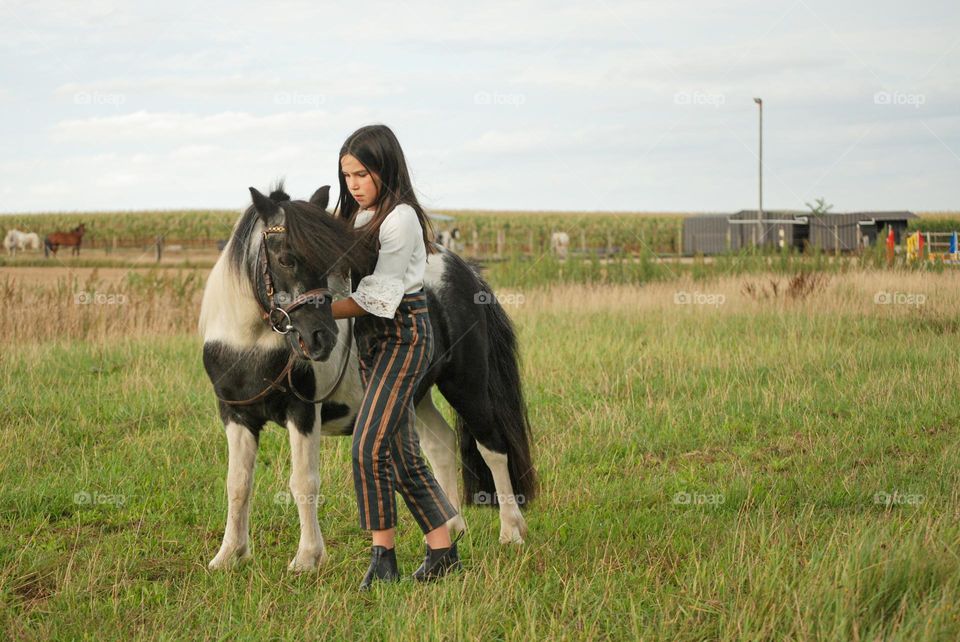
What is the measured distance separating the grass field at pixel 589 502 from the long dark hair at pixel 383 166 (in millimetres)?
1612

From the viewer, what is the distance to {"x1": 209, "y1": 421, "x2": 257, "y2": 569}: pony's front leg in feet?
14.0

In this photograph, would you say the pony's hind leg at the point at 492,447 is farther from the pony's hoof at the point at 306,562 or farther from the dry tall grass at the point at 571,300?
the dry tall grass at the point at 571,300

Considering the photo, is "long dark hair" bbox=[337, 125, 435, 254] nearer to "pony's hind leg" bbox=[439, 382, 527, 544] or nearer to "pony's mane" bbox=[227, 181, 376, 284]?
"pony's mane" bbox=[227, 181, 376, 284]

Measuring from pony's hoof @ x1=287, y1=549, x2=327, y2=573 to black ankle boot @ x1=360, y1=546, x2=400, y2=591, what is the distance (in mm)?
477

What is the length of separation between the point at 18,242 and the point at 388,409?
43064 millimetres

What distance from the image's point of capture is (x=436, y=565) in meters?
3.90

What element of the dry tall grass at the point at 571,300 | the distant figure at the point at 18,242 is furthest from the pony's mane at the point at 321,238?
the distant figure at the point at 18,242

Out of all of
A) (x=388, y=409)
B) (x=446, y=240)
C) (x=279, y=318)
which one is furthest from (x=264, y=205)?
(x=446, y=240)

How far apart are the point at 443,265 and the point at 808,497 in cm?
263

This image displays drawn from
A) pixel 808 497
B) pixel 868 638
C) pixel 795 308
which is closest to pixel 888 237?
pixel 795 308

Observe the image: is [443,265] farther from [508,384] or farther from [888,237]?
[888,237]

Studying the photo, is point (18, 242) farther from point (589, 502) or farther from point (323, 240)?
point (323, 240)

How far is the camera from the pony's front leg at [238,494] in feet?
14.0

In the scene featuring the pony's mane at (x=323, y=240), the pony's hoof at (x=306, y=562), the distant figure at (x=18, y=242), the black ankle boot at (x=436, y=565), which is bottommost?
the pony's hoof at (x=306, y=562)
